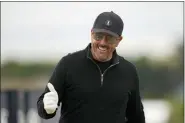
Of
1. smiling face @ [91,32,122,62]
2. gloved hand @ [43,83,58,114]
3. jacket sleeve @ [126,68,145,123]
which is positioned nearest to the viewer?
gloved hand @ [43,83,58,114]

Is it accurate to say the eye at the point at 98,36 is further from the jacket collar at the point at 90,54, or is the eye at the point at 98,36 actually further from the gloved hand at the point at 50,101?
the gloved hand at the point at 50,101

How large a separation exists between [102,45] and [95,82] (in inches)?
7.4

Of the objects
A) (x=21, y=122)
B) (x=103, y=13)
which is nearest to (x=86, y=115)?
(x=103, y=13)

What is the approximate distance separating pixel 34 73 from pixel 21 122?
5.62m

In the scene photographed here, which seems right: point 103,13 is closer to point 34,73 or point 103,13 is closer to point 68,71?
point 68,71

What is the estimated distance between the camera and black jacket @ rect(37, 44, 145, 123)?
242cm

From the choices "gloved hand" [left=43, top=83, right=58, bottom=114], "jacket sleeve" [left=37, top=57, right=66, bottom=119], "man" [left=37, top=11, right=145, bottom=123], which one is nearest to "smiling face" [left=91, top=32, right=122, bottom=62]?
"man" [left=37, top=11, right=145, bottom=123]

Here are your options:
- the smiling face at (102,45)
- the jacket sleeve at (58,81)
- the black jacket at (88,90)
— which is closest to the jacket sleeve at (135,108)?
the black jacket at (88,90)

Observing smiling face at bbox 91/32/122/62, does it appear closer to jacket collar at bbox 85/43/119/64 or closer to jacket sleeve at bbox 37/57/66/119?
jacket collar at bbox 85/43/119/64

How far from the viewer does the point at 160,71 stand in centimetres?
1381

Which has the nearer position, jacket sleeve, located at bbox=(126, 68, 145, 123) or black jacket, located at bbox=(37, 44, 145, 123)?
black jacket, located at bbox=(37, 44, 145, 123)

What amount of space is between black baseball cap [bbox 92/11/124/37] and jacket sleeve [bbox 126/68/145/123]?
0.29 meters

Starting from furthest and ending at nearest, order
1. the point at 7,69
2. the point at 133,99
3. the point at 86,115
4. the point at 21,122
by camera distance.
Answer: the point at 7,69
the point at 21,122
the point at 133,99
the point at 86,115

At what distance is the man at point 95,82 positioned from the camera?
242 centimetres
